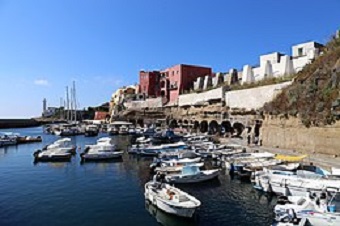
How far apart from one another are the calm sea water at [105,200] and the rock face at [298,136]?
10767 millimetres

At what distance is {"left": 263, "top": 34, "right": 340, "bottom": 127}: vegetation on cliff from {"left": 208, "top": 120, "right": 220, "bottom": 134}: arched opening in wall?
20.3 meters

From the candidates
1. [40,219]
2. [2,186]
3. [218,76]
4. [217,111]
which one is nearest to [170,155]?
[2,186]

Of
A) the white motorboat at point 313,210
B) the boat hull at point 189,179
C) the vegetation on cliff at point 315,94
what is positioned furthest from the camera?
the vegetation on cliff at point 315,94

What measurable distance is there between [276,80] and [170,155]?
23379 millimetres

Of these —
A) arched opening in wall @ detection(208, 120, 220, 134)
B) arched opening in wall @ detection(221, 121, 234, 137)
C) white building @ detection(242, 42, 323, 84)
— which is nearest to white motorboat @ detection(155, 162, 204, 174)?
arched opening in wall @ detection(221, 121, 234, 137)

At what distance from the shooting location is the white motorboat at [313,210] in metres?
16.6

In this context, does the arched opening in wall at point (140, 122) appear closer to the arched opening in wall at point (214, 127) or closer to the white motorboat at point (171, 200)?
the arched opening in wall at point (214, 127)

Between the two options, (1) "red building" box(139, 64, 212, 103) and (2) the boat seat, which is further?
(1) "red building" box(139, 64, 212, 103)

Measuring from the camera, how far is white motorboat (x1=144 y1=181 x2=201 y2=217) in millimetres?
19312

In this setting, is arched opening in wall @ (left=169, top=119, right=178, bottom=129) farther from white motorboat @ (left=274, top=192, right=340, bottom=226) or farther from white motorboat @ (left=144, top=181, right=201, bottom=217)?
white motorboat @ (left=274, top=192, right=340, bottom=226)

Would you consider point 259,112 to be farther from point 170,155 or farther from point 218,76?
point 218,76

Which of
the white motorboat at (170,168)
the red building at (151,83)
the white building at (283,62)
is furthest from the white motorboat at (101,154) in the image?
the red building at (151,83)

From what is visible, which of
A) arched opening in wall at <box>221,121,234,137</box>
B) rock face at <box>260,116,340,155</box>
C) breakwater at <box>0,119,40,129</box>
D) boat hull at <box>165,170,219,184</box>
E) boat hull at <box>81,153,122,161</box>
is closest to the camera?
boat hull at <box>165,170,219,184</box>

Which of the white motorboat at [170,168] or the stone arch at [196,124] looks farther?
the stone arch at [196,124]
